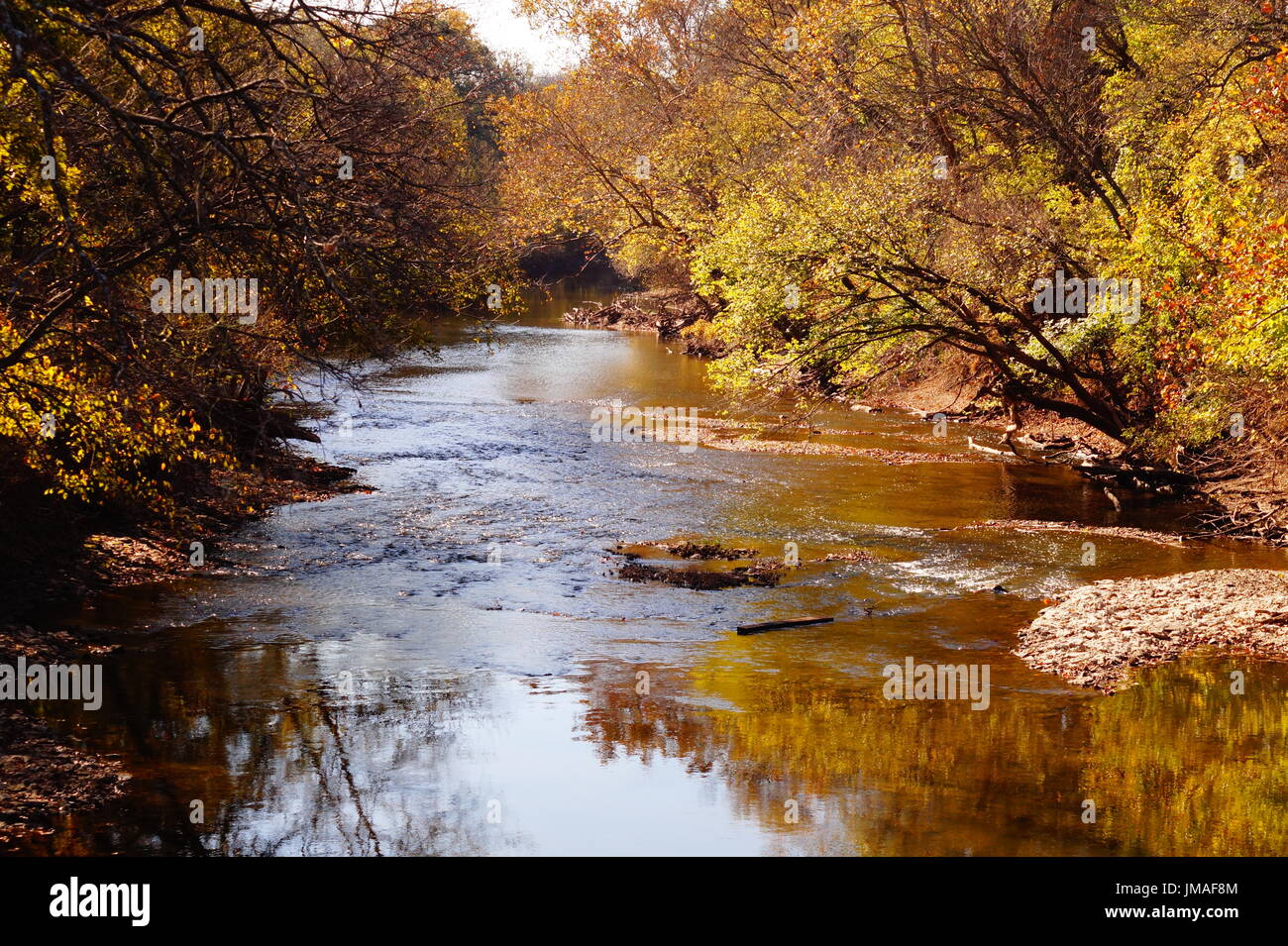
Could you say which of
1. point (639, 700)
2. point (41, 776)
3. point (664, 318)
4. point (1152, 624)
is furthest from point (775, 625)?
point (664, 318)

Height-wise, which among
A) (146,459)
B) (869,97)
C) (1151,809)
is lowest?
(1151,809)

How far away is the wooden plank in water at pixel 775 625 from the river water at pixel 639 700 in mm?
134

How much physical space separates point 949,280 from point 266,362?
1296 cm

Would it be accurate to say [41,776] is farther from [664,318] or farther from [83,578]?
[664,318]

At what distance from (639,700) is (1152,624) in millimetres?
6779

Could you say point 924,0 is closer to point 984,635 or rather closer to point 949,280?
point 949,280

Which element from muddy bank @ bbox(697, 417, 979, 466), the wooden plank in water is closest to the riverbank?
the wooden plank in water

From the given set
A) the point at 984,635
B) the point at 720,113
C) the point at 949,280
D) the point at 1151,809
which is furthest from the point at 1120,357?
the point at 720,113

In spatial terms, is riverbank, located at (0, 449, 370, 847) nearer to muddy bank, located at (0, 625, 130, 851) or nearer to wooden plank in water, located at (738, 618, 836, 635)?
muddy bank, located at (0, 625, 130, 851)

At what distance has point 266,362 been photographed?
15000mm

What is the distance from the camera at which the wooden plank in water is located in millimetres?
14392

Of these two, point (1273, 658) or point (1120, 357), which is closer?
point (1273, 658)

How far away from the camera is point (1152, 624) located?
551 inches

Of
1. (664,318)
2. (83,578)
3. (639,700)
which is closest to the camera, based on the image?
(639,700)
